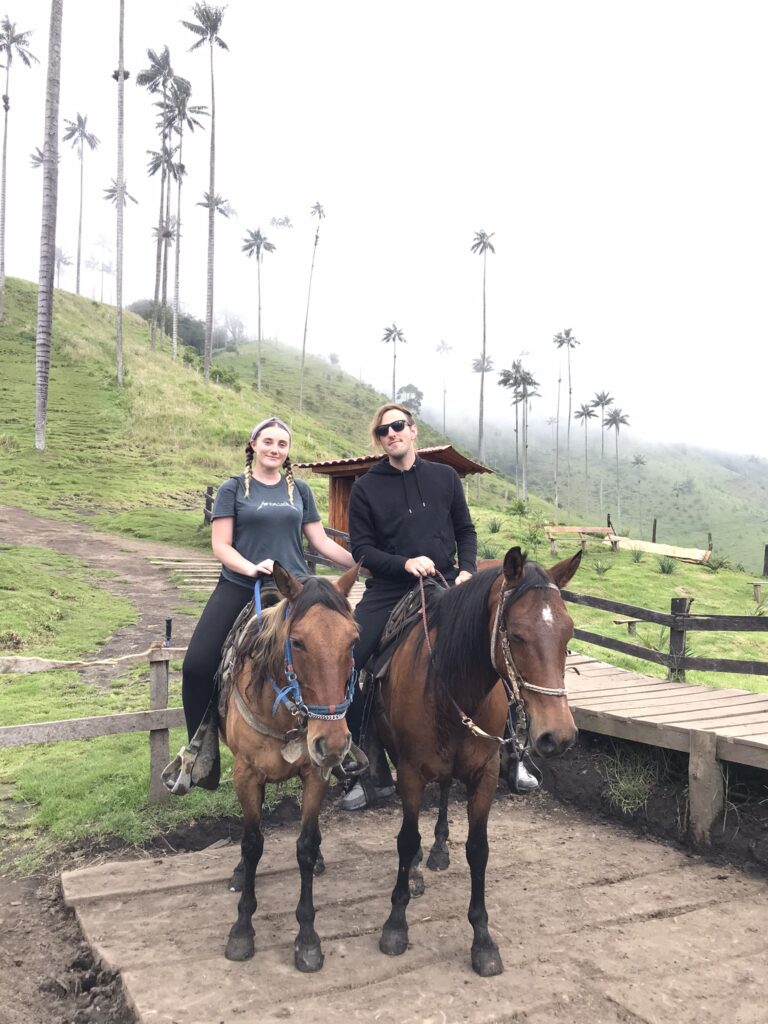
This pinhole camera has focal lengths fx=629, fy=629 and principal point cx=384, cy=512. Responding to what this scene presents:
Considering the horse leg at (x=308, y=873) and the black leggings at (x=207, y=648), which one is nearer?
the horse leg at (x=308, y=873)

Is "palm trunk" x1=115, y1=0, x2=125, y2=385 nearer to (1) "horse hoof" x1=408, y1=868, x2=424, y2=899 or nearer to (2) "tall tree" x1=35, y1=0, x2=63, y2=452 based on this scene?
(2) "tall tree" x1=35, y1=0, x2=63, y2=452

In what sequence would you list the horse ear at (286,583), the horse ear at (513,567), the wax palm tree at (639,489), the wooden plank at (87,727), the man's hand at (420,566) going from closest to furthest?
1. the horse ear at (513,567)
2. the horse ear at (286,583)
3. the man's hand at (420,566)
4. the wooden plank at (87,727)
5. the wax palm tree at (639,489)

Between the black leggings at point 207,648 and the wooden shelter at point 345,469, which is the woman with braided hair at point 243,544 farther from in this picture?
the wooden shelter at point 345,469

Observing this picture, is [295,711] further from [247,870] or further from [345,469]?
[345,469]

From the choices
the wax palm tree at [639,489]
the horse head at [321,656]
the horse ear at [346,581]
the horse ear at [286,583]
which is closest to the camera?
the horse head at [321,656]

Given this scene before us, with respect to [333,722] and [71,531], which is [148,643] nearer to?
[333,722]

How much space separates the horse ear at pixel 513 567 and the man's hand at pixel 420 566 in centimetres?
103

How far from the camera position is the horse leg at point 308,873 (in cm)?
342

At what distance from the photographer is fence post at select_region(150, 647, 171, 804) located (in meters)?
5.34

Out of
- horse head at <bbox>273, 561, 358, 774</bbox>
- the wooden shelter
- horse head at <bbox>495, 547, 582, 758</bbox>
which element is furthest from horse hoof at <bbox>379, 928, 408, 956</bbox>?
the wooden shelter

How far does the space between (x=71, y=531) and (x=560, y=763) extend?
1699cm

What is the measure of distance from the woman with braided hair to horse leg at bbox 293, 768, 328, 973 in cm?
110

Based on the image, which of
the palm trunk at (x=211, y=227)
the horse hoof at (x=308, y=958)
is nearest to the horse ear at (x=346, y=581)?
the horse hoof at (x=308, y=958)

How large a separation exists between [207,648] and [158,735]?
5.45 ft
